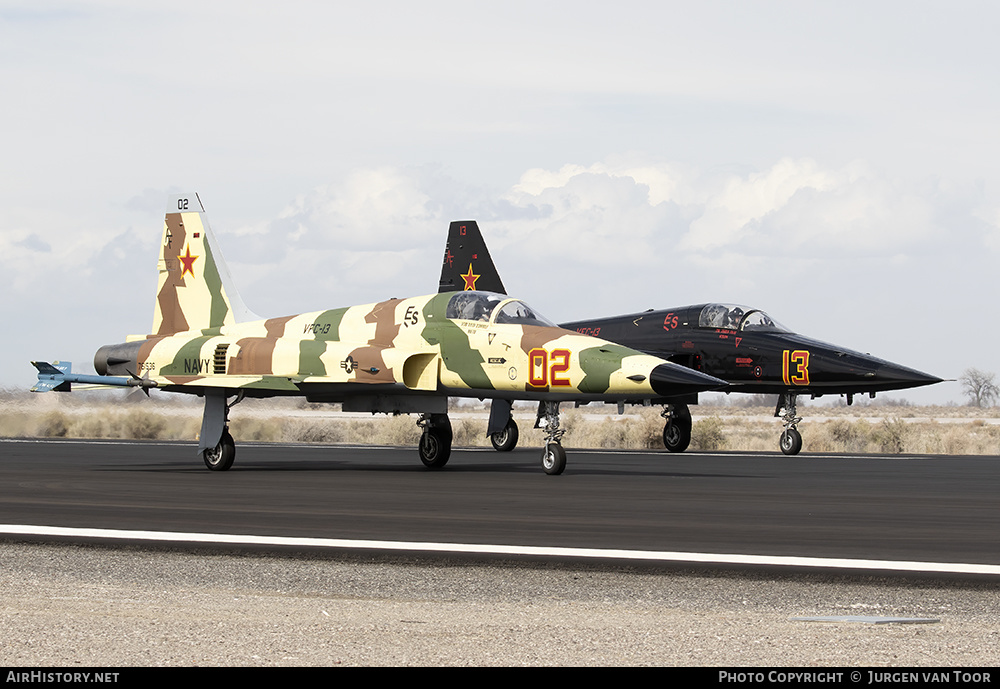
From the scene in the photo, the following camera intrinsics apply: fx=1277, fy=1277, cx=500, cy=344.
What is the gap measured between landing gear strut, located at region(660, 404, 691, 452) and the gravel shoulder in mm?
19012

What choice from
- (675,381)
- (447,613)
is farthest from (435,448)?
(447,613)

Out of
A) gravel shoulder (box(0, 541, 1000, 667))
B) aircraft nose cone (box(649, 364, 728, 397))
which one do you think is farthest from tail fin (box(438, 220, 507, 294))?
gravel shoulder (box(0, 541, 1000, 667))

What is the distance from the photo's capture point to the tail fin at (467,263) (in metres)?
33.7

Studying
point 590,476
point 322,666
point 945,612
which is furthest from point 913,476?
point 322,666

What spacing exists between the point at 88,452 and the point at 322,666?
22.3 metres

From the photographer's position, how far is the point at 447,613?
7414 millimetres

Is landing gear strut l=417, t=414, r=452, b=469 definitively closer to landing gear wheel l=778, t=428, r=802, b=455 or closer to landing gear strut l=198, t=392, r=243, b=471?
landing gear strut l=198, t=392, r=243, b=471

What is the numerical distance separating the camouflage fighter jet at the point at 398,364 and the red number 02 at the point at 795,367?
799cm

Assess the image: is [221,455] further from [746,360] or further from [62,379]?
[746,360]

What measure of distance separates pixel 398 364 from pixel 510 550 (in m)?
9.92

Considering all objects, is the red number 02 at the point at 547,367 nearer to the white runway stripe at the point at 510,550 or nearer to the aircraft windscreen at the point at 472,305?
the aircraft windscreen at the point at 472,305

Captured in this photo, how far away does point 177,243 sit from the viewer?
2370cm

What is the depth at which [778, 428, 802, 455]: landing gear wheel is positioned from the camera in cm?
2653

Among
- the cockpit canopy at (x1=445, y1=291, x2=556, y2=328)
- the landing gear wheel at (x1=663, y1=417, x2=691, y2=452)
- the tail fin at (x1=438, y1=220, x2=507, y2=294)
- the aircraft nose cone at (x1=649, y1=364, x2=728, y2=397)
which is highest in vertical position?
the tail fin at (x1=438, y1=220, x2=507, y2=294)
